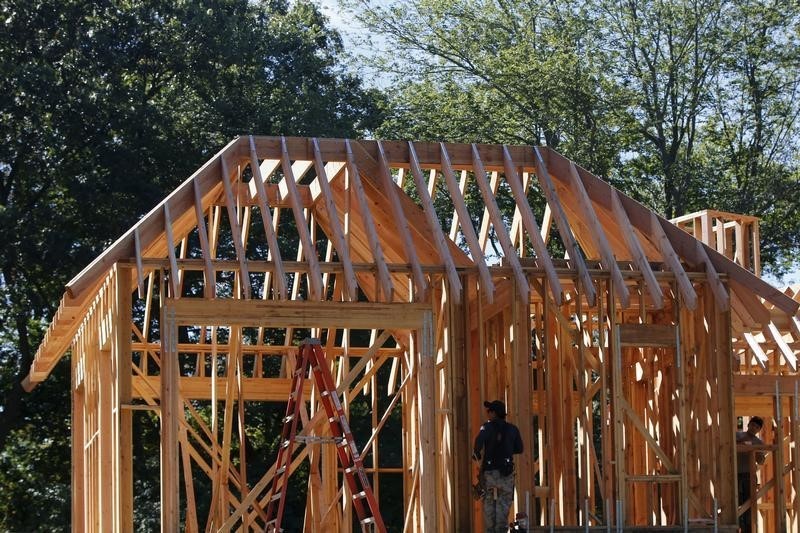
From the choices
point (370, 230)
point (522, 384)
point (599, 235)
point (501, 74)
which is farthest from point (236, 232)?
point (501, 74)

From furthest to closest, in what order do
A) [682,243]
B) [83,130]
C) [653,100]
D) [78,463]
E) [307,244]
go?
[653,100] < [83,130] < [78,463] < [682,243] < [307,244]

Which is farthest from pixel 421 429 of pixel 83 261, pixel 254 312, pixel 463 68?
pixel 463 68

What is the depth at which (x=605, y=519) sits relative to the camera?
1605cm

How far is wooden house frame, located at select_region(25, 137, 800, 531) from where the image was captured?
15.4 meters

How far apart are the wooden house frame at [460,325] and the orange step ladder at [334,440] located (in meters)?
0.38

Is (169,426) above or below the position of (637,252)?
below

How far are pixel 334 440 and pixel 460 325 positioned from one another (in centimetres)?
286

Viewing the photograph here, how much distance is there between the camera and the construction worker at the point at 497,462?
49.9 ft

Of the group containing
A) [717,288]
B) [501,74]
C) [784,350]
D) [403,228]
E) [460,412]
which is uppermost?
[501,74]

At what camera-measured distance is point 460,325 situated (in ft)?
53.7

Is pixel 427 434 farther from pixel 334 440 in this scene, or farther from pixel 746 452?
pixel 746 452

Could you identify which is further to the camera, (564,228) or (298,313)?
(564,228)

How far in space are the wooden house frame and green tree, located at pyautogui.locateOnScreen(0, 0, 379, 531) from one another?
1118 cm

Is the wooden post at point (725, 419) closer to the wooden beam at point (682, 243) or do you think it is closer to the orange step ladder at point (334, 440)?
the wooden beam at point (682, 243)
